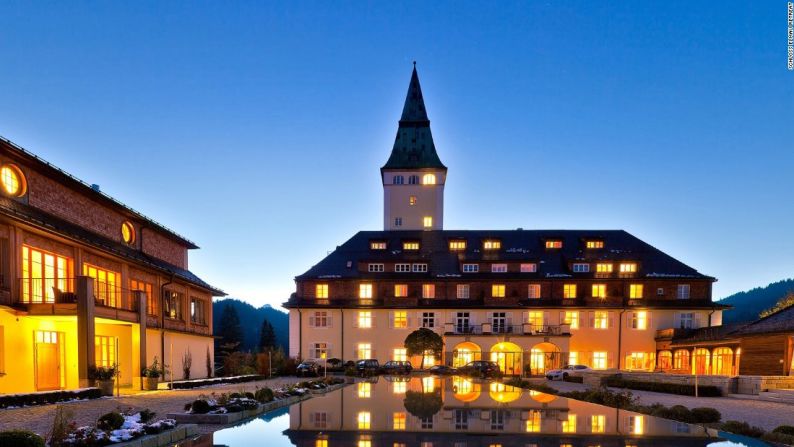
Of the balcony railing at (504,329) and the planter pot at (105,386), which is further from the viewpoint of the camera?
the balcony railing at (504,329)

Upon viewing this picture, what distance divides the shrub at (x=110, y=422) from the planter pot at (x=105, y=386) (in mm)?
11725

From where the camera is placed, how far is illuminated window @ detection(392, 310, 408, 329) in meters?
51.8

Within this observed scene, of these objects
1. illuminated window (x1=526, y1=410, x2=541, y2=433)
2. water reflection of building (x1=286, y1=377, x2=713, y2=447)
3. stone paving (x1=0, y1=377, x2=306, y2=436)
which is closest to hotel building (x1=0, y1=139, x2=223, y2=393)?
stone paving (x1=0, y1=377, x2=306, y2=436)

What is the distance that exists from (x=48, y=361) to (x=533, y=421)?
772 inches

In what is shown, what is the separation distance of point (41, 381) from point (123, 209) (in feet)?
34.9

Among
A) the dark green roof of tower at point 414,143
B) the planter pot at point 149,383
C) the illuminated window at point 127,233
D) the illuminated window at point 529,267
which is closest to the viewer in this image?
the planter pot at point 149,383

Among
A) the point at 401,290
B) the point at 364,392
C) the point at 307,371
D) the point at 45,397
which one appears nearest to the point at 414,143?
the point at 401,290

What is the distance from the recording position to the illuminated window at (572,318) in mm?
50875

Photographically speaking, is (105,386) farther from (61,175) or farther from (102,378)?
(61,175)

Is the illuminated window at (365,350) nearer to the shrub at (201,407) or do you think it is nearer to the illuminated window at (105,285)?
the illuminated window at (105,285)

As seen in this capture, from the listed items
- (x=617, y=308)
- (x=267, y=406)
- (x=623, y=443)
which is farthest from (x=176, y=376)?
(x=617, y=308)

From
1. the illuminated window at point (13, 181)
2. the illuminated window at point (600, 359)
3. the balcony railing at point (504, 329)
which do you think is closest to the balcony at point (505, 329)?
the balcony railing at point (504, 329)

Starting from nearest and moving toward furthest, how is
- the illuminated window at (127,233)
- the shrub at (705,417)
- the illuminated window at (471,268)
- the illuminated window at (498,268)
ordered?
the shrub at (705,417)
the illuminated window at (127,233)
the illuminated window at (498,268)
the illuminated window at (471,268)

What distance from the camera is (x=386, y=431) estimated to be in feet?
36.3
